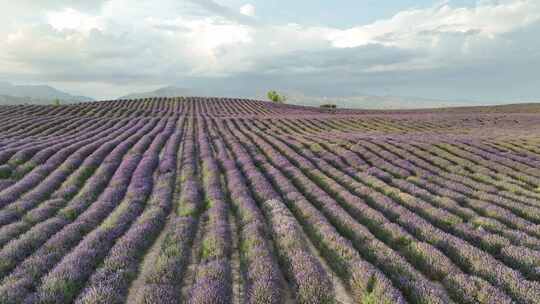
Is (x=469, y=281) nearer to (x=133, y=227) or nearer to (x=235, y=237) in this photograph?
(x=235, y=237)

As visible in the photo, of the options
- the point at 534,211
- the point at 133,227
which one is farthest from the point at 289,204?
the point at 534,211

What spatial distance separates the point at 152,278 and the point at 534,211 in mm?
10802

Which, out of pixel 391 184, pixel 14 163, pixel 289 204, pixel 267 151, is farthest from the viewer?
pixel 267 151

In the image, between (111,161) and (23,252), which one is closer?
(23,252)

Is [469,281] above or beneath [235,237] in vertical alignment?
above

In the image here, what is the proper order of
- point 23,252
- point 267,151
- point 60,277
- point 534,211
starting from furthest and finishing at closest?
point 267,151
point 534,211
point 23,252
point 60,277

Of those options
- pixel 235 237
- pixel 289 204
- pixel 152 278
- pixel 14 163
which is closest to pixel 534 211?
pixel 289 204

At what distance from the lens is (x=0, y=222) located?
816 cm

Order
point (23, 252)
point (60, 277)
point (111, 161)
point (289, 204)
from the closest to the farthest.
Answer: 1. point (60, 277)
2. point (23, 252)
3. point (289, 204)
4. point (111, 161)

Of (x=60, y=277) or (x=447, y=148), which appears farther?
(x=447, y=148)

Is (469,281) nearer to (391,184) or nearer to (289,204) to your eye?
(289,204)

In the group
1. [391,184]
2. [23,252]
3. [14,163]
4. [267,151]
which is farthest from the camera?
[267,151]

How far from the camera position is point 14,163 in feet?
49.6

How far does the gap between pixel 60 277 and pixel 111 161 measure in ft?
40.1
